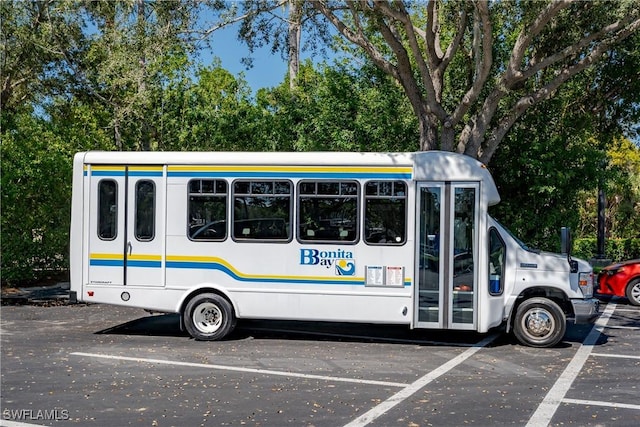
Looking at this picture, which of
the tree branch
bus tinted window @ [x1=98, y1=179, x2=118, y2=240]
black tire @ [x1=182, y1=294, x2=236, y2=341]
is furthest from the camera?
the tree branch

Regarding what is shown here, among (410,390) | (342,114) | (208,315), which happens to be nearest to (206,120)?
(342,114)

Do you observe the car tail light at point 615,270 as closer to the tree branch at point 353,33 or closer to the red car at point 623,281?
the red car at point 623,281

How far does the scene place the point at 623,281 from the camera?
16.3 metres

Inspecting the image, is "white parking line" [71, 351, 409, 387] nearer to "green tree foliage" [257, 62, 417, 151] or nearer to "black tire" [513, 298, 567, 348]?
"black tire" [513, 298, 567, 348]

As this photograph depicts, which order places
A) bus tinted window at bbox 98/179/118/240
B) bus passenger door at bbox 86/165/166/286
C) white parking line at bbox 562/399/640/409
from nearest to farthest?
1. white parking line at bbox 562/399/640/409
2. bus passenger door at bbox 86/165/166/286
3. bus tinted window at bbox 98/179/118/240

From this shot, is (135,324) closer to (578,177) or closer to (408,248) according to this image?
(408,248)

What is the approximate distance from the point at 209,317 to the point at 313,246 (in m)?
2.08

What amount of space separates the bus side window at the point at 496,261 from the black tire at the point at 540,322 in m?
0.50

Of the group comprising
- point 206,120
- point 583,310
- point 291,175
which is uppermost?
point 206,120

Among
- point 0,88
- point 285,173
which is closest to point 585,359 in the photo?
point 285,173

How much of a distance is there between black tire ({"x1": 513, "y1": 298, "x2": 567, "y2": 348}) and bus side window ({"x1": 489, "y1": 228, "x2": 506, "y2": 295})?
19.6 inches

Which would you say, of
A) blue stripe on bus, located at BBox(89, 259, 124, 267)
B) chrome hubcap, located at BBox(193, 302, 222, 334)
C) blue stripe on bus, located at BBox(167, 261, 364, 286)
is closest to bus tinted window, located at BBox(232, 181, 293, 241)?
blue stripe on bus, located at BBox(167, 261, 364, 286)

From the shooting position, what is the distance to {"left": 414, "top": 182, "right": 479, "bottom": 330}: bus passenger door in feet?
35.5

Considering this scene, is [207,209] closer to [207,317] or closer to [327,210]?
[207,317]
